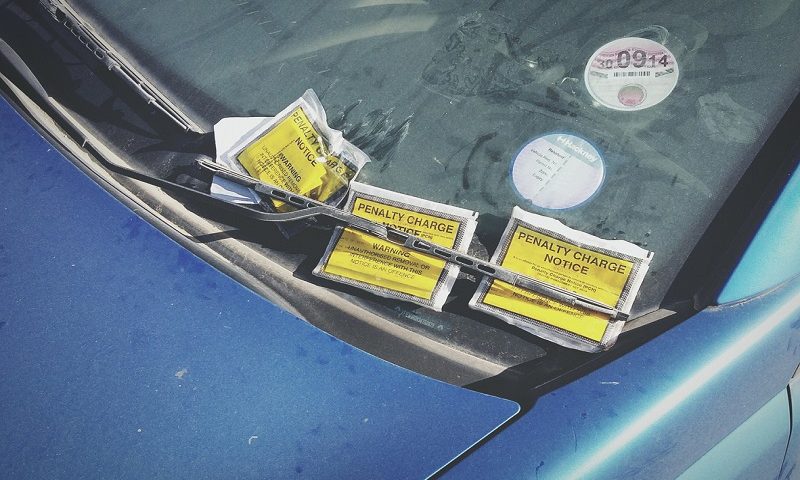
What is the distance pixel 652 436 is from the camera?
4.66 feet

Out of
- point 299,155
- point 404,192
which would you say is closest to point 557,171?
point 404,192

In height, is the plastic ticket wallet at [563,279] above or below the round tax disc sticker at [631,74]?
below

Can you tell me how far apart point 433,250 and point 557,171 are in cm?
34

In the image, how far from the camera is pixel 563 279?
5.02ft

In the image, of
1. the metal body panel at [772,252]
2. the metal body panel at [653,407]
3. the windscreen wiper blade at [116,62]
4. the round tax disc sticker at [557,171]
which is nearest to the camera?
the metal body panel at [653,407]

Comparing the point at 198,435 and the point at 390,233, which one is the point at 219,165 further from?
the point at 198,435

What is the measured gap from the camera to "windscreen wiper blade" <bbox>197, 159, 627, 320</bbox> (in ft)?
4.84

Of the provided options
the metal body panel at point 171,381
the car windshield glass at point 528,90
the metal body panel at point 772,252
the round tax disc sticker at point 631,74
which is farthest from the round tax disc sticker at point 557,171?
the metal body panel at point 171,381

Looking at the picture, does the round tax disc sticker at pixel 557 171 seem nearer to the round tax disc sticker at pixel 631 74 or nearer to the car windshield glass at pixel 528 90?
the car windshield glass at pixel 528 90

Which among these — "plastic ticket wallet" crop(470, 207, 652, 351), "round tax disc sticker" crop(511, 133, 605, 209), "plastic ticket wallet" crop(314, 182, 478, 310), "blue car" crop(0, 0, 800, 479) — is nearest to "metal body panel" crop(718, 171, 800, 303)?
"blue car" crop(0, 0, 800, 479)

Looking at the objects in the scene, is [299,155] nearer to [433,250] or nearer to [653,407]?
[433,250]

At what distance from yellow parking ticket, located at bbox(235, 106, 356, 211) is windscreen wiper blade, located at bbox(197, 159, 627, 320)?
0.32 feet

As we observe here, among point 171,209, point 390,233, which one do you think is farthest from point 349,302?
point 171,209

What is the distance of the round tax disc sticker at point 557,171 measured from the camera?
5.29 feet
